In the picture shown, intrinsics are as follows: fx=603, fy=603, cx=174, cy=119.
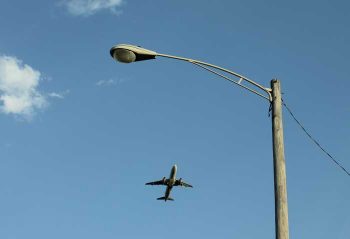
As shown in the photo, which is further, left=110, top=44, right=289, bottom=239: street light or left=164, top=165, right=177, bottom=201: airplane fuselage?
left=164, top=165, right=177, bottom=201: airplane fuselage

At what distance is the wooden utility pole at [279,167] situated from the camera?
9.14 m

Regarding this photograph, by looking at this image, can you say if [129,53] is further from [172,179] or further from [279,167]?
[172,179]

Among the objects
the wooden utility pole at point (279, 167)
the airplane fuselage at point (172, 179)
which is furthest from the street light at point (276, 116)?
the airplane fuselage at point (172, 179)

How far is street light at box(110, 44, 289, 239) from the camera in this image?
9227 mm

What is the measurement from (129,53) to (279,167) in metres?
3.35

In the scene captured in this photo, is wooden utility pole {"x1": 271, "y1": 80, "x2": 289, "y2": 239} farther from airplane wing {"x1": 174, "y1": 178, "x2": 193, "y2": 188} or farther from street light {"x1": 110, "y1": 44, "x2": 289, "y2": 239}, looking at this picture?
airplane wing {"x1": 174, "y1": 178, "x2": 193, "y2": 188}

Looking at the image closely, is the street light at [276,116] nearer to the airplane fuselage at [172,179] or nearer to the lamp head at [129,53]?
the lamp head at [129,53]

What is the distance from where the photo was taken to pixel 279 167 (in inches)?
381

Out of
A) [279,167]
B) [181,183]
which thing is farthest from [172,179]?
[279,167]

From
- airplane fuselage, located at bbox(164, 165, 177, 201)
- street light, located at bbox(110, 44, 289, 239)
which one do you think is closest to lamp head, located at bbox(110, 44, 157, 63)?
street light, located at bbox(110, 44, 289, 239)

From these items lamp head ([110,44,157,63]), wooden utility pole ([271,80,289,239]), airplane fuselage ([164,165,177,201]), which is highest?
airplane fuselage ([164,165,177,201])

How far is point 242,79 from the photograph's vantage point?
1123cm

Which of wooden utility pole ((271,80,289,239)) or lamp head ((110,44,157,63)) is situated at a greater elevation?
lamp head ((110,44,157,63))

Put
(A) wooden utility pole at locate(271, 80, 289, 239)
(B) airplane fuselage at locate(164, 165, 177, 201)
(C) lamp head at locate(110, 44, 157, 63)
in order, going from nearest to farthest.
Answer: (A) wooden utility pole at locate(271, 80, 289, 239), (C) lamp head at locate(110, 44, 157, 63), (B) airplane fuselage at locate(164, 165, 177, 201)
